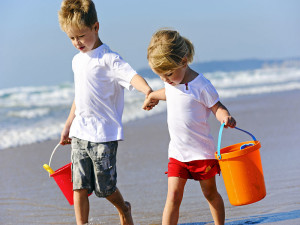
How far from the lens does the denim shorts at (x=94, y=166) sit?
3.36 meters

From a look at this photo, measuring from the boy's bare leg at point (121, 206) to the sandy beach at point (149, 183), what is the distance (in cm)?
26

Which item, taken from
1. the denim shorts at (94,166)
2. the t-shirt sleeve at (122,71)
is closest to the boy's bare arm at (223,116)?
the t-shirt sleeve at (122,71)

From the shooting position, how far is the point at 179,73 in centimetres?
310

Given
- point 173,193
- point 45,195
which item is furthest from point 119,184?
point 173,193

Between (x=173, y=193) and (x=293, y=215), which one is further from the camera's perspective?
(x=293, y=215)

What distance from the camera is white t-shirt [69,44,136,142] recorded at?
3.37 metres

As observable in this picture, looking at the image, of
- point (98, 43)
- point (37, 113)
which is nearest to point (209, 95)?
point (98, 43)

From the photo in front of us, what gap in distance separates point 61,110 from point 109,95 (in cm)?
846

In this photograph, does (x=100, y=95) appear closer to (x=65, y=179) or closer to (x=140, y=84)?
(x=140, y=84)

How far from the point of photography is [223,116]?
2.98m

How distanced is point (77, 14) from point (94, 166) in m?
1.01

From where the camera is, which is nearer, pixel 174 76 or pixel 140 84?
pixel 174 76

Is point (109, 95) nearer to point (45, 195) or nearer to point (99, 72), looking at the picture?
point (99, 72)

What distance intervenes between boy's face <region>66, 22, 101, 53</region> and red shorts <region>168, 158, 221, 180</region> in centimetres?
99
